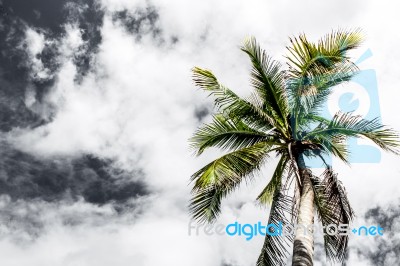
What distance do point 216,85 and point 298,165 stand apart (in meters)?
3.01

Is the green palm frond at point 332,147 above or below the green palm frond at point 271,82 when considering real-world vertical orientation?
below


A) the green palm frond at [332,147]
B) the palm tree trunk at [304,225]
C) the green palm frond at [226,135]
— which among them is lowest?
the palm tree trunk at [304,225]

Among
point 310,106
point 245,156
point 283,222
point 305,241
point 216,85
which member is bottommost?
point 305,241

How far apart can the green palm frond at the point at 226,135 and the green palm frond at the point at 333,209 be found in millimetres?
1912

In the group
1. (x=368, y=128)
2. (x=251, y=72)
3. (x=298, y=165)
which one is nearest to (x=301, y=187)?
(x=298, y=165)

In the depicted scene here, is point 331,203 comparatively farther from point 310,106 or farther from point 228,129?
point 228,129

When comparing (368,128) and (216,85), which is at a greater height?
(216,85)

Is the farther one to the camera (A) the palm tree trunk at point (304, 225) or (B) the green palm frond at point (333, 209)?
(B) the green palm frond at point (333, 209)

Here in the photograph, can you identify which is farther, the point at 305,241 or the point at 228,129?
the point at 228,129

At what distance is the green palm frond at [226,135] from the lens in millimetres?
10852

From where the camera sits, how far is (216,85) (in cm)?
1102

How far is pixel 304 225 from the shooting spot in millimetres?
8727

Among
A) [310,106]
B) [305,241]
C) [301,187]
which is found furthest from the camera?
[310,106]

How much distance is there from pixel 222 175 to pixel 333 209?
2.96 metres
